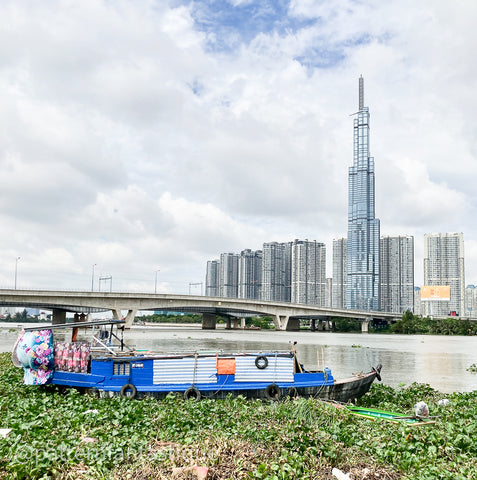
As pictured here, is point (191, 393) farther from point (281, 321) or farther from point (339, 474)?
point (281, 321)

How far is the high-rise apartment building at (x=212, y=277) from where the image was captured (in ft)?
592

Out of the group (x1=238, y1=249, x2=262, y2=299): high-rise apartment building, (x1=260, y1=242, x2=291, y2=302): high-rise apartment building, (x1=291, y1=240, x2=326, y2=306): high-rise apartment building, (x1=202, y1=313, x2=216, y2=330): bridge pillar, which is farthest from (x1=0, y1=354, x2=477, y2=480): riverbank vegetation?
(x1=238, y1=249, x2=262, y2=299): high-rise apartment building

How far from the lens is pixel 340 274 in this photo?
7141 inches

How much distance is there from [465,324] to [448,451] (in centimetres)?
9726

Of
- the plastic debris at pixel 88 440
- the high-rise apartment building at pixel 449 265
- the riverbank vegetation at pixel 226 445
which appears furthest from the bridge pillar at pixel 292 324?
the plastic debris at pixel 88 440

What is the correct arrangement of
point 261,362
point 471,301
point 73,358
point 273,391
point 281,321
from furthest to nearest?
point 471,301 < point 281,321 < point 73,358 < point 261,362 < point 273,391

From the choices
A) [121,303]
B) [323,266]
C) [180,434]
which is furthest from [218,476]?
[323,266]

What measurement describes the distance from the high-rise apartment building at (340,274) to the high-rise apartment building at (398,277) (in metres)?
16.5

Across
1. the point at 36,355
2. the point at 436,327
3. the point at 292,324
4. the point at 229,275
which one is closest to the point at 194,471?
the point at 36,355

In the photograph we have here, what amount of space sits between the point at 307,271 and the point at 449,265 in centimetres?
4483

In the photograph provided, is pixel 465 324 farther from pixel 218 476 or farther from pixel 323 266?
pixel 218 476

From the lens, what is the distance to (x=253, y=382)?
15.2m

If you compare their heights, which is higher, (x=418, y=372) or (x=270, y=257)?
(x=270, y=257)

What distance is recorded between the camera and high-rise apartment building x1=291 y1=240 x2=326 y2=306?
153m
